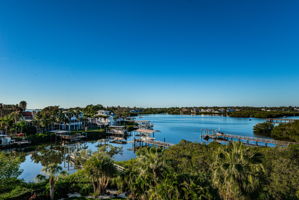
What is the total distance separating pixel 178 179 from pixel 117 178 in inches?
258

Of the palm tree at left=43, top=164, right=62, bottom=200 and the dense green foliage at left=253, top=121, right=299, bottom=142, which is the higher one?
the palm tree at left=43, top=164, right=62, bottom=200

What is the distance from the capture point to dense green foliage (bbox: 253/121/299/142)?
167 ft

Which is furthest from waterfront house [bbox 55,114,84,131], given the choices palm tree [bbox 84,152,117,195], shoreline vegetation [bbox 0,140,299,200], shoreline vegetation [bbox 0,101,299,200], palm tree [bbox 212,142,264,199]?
palm tree [bbox 212,142,264,199]

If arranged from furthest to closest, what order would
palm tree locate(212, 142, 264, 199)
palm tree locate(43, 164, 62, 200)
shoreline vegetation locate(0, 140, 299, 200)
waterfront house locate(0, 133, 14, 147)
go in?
waterfront house locate(0, 133, 14, 147) → palm tree locate(43, 164, 62, 200) → palm tree locate(212, 142, 264, 199) → shoreline vegetation locate(0, 140, 299, 200)

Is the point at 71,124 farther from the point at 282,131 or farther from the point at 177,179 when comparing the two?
the point at 282,131

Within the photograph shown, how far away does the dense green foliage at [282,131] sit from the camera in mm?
50831

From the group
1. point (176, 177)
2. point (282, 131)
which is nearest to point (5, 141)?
point (176, 177)

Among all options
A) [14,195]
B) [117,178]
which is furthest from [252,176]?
[14,195]

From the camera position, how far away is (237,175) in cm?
1152

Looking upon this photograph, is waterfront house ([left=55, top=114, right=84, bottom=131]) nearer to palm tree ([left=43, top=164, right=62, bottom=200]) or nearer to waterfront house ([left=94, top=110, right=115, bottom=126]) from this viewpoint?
waterfront house ([left=94, top=110, right=115, bottom=126])

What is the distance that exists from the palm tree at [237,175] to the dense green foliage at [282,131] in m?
47.3

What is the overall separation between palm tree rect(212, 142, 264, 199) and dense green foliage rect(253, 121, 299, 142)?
4734 centimetres

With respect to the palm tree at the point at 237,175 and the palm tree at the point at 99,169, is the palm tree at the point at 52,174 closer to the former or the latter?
the palm tree at the point at 99,169

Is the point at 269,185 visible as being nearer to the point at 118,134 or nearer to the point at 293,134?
the point at 293,134
